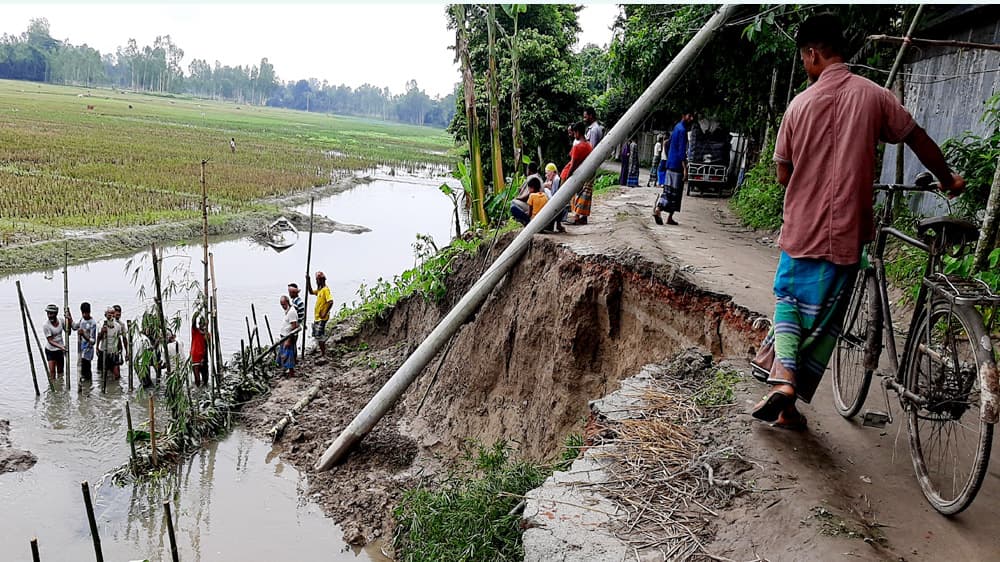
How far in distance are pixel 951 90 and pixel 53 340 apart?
40.4 feet

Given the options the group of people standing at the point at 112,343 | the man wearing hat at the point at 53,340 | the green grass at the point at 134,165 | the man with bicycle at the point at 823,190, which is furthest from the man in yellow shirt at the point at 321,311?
the green grass at the point at 134,165

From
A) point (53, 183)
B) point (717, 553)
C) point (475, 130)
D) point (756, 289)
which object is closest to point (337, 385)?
point (475, 130)

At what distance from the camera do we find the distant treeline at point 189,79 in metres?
104

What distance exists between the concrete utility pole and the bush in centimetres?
408

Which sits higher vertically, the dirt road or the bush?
the bush

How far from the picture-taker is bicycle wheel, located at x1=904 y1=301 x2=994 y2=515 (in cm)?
288

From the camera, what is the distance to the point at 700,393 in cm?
458

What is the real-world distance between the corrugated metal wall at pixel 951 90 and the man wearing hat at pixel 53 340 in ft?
38.7

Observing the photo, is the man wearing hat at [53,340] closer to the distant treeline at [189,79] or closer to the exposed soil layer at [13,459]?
the exposed soil layer at [13,459]

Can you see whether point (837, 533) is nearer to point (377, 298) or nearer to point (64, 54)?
point (377, 298)

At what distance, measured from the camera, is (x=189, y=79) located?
444 ft

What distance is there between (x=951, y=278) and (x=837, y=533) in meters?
→ 1.23

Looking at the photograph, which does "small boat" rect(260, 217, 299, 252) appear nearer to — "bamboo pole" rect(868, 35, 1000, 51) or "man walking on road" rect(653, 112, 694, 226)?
"man walking on road" rect(653, 112, 694, 226)

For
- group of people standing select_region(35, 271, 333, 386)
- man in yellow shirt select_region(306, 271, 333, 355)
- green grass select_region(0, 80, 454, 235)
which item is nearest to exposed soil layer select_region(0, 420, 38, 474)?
group of people standing select_region(35, 271, 333, 386)
